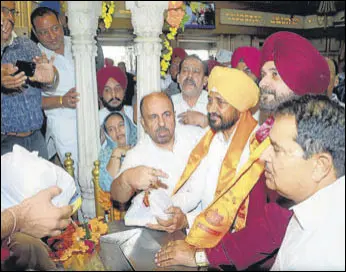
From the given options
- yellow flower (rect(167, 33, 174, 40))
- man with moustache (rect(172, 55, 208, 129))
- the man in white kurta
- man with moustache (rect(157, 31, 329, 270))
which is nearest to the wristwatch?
man with moustache (rect(157, 31, 329, 270))

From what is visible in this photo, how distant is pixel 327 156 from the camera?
80 cm

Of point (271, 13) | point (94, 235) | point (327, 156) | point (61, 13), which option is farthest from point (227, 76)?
point (94, 235)

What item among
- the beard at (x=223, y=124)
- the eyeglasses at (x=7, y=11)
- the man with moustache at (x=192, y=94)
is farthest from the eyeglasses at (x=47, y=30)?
the beard at (x=223, y=124)

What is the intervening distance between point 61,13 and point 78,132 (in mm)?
305

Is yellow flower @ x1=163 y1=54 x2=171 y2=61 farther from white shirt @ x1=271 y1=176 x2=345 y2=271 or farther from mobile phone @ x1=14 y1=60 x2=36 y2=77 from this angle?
white shirt @ x1=271 y1=176 x2=345 y2=271

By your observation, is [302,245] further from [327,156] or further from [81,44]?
[81,44]

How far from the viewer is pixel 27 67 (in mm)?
944

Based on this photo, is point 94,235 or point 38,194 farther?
point 94,235

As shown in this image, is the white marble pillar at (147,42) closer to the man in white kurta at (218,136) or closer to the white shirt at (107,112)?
the white shirt at (107,112)

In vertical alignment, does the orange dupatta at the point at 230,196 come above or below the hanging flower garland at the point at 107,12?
below

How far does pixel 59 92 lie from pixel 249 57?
50cm

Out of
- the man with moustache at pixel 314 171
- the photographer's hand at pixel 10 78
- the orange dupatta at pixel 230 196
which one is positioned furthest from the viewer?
the orange dupatta at pixel 230 196

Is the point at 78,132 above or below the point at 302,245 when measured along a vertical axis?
above

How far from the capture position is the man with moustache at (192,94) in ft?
3.60
